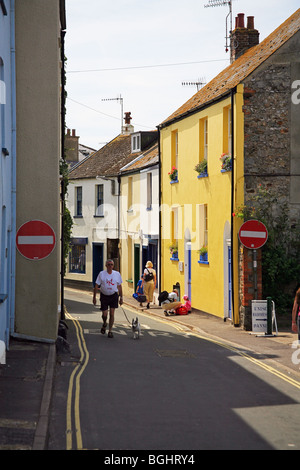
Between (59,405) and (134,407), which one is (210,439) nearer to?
(134,407)

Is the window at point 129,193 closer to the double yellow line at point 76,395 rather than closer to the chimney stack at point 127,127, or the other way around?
the chimney stack at point 127,127

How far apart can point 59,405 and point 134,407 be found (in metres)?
1.11

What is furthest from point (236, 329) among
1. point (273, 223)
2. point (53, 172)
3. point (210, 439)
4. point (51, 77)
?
point (210, 439)

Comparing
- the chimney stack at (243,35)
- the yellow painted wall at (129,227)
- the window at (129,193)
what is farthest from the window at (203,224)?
the window at (129,193)

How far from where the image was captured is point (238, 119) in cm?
2070

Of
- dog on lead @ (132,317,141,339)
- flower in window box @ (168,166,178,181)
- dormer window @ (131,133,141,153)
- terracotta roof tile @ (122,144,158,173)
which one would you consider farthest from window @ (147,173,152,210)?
dog on lead @ (132,317,141,339)

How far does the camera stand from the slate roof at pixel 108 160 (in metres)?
41.1

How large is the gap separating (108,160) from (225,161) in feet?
73.5

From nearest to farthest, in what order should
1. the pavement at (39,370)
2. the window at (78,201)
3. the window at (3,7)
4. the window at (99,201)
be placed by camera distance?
1. the pavement at (39,370)
2. the window at (3,7)
3. the window at (99,201)
4. the window at (78,201)

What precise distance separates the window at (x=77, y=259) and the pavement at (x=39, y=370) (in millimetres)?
21230

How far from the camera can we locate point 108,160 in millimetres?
43438

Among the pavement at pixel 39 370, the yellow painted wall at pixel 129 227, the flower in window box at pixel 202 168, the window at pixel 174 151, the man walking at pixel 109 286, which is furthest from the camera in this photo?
the yellow painted wall at pixel 129 227
